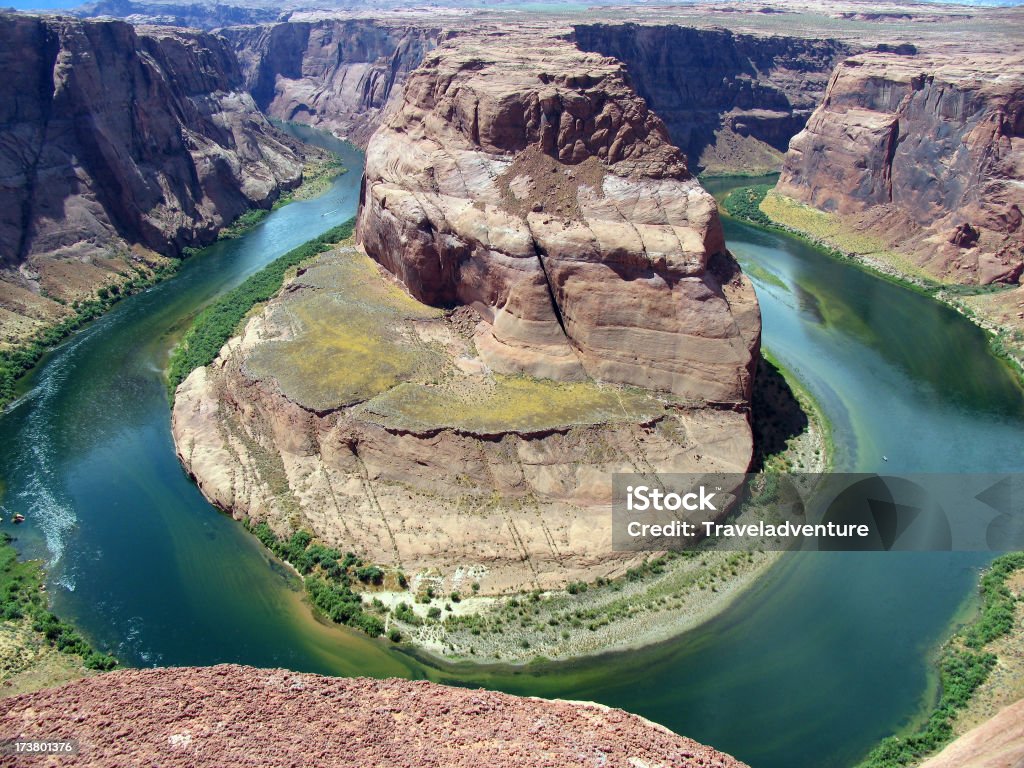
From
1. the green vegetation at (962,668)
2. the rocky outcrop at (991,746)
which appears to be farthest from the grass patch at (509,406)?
the rocky outcrop at (991,746)

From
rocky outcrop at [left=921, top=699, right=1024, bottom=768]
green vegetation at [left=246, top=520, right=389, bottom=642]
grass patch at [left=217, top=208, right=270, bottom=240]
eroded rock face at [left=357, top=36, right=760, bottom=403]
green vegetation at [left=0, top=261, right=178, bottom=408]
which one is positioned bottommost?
green vegetation at [left=246, top=520, right=389, bottom=642]

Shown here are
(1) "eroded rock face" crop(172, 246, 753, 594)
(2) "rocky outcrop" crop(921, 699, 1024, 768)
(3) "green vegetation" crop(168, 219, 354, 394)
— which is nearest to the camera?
(2) "rocky outcrop" crop(921, 699, 1024, 768)

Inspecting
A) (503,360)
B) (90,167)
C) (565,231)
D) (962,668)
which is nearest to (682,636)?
(962,668)

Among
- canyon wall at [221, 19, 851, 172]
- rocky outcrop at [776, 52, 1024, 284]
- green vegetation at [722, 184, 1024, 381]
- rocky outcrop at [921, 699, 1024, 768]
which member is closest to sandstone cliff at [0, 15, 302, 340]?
canyon wall at [221, 19, 851, 172]

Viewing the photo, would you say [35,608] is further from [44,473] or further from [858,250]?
[858,250]

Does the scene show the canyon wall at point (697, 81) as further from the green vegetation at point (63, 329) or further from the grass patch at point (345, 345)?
the grass patch at point (345, 345)

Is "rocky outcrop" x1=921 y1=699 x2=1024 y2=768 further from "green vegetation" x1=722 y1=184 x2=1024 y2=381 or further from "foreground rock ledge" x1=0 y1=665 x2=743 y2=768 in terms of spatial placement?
"green vegetation" x1=722 y1=184 x2=1024 y2=381
